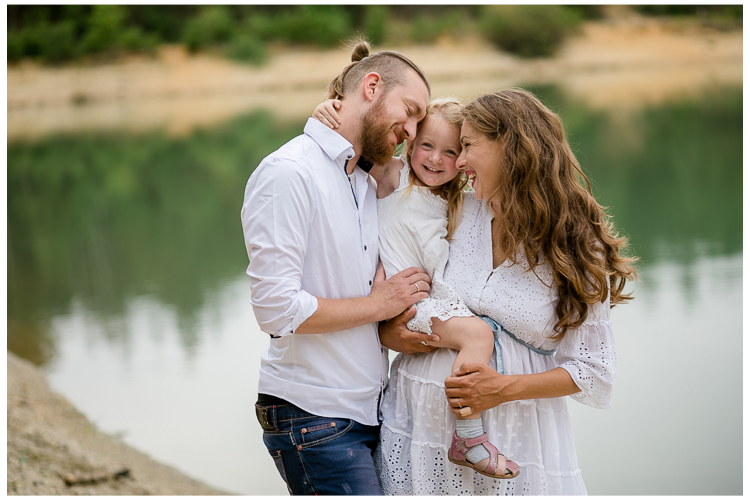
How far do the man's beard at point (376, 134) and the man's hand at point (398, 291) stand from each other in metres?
0.32

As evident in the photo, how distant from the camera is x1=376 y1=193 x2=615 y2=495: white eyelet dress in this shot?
1818mm

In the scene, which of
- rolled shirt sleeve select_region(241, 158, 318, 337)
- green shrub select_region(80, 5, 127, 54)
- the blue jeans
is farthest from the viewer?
green shrub select_region(80, 5, 127, 54)

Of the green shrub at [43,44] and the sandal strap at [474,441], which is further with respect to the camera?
the green shrub at [43,44]

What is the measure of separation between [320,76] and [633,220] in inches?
761

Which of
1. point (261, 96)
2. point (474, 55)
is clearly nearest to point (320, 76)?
point (261, 96)

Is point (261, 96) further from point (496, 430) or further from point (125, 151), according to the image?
point (496, 430)

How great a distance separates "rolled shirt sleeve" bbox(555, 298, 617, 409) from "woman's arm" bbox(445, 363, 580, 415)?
0.03m

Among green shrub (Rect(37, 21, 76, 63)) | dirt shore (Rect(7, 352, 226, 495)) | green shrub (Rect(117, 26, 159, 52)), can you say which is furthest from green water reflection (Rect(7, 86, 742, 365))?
green shrub (Rect(117, 26, 159, 52))

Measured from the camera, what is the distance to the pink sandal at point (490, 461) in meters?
1.78

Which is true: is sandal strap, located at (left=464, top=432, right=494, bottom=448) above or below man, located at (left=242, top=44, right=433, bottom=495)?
below

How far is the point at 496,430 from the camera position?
1866 mm

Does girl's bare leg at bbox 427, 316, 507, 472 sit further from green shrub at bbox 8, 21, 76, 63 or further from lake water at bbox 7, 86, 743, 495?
green shrub at bbox 8, 21, 76, 63

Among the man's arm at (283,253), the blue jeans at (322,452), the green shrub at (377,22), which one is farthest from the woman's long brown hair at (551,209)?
the green shrub at (377,22)

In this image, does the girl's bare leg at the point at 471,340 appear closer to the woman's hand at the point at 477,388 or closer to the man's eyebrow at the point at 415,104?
the woman's hand at the point at 477,388
